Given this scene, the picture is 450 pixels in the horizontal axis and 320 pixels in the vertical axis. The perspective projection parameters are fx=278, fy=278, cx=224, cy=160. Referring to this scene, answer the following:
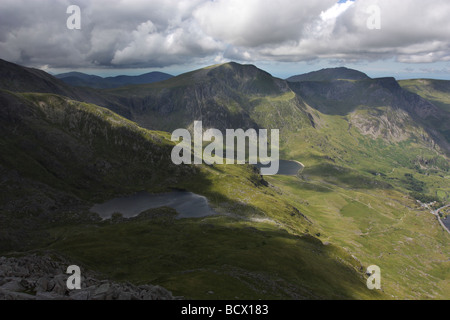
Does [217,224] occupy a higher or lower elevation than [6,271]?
lower

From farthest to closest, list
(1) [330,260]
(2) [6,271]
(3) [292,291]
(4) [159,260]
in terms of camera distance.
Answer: (1) [330,260]
(4) [159,260]
(3) [292,291]
(2) [6,271]

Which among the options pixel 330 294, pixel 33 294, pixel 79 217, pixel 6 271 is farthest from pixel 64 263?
pixel 79 217

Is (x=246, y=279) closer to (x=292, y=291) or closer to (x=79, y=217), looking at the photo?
(x=292, y=291)
